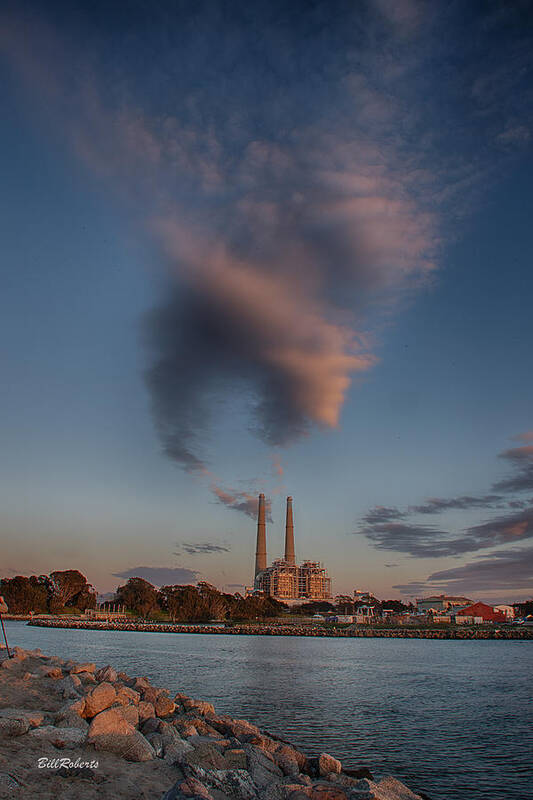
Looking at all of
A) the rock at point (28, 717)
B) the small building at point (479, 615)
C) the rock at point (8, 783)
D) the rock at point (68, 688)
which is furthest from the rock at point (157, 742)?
the small building at point (479, 615)

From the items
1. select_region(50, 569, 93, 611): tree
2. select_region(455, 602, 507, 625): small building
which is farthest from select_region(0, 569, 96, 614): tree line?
select_region(455, 602, 507, 625): small building

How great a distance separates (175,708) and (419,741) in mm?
8409

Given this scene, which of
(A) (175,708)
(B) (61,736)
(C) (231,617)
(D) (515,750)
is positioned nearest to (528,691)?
(D) (515,750)

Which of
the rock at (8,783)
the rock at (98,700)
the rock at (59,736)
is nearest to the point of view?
the rock at (8,783)

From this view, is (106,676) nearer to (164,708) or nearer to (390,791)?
(164,708)

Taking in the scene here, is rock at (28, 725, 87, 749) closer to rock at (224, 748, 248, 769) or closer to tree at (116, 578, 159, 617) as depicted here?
rock at (224, 748, 248, 769)

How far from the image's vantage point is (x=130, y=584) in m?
178

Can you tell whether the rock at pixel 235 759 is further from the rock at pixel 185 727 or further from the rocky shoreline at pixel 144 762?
the rock at pixel 185 727

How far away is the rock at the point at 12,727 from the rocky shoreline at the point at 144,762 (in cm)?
2

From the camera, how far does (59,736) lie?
10641mm

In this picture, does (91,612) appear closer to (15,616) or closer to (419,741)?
(15,616)

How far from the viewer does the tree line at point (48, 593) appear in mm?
151875

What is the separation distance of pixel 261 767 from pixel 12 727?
4.88 metres

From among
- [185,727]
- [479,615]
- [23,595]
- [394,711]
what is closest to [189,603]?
[23,595]
